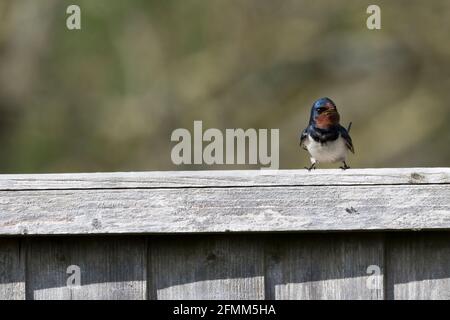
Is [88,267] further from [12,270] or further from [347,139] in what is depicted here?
[347,139]

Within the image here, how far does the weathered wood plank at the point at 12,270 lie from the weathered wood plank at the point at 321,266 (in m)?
0.39

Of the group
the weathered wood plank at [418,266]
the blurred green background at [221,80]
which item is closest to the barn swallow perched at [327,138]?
the weathered wood plank at [418,266]

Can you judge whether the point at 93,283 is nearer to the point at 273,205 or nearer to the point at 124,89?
the point at 273,205

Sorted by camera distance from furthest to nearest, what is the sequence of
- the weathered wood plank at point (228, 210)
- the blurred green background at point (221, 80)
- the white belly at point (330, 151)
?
the blurred green background at point (221, 80), the white belly at point (330, 151), the weathered wood plank at point (228, 210)

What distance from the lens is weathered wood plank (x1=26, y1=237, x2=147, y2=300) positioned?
6.35 ft

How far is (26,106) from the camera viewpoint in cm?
550

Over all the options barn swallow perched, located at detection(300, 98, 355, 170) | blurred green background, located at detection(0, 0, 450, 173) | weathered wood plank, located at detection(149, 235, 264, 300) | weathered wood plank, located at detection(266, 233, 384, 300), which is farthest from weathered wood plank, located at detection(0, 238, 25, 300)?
blurred green background, located at detection(0, 0, 450, 173)

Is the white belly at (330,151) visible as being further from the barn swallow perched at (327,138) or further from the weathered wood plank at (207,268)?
the weathered wood plank at (207,268)

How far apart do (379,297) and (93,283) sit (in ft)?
1.49

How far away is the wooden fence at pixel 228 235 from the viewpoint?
1.92m

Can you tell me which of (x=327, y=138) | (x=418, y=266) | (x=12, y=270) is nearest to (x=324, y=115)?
(x=327, y=138)

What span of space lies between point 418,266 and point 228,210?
0.32 m

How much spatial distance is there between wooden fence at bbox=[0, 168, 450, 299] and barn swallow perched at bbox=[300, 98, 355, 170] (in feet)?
3.95

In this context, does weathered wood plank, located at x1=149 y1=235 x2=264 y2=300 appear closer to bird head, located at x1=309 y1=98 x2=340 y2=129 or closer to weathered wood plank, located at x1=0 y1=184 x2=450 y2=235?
weathered wood plank, located at x1=0 y1=184 x2=450 y2=235
